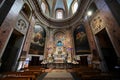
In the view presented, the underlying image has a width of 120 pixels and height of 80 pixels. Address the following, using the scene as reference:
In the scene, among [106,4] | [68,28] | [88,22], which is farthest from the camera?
[68,28]

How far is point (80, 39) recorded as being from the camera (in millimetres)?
12336

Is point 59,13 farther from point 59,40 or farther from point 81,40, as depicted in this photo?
point 81,40

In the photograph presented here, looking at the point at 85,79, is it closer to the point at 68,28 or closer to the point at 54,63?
the point at 54,63

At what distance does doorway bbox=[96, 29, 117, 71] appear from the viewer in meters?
7.64

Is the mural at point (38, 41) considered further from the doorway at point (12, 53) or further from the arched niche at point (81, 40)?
the arched niche at point (81, 40)

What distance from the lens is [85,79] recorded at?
9.17 feet

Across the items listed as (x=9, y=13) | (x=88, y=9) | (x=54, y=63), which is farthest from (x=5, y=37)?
(x=88, y=9)

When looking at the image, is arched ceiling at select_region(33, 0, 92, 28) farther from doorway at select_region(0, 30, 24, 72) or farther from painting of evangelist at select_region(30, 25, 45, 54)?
doorway at select_region(0, 30, 24, 72)

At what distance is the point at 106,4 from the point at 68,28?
963cm

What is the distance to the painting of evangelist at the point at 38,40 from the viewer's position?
465 inches

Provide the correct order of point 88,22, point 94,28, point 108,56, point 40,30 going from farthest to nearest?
point 40,30 < point 88,22 < point 94,28 < point 108,56

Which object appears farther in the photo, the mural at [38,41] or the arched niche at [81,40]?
the mural at [38,41]

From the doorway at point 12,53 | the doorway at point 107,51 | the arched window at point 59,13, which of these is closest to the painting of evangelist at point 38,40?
the doorway at point 12,53

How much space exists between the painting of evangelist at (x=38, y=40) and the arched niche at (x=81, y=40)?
20.9ft
